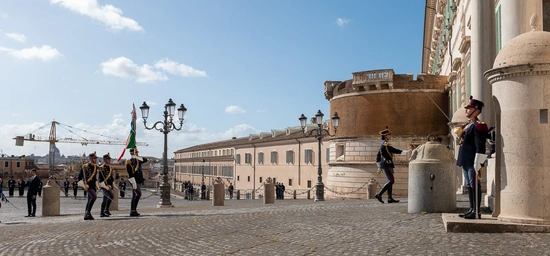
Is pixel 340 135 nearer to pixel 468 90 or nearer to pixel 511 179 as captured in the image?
pixel 468 90

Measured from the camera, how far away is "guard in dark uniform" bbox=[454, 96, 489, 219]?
8.22 metres

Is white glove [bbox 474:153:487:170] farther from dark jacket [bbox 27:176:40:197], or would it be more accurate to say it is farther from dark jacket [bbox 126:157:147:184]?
dark jacket [bbox 27:176:40:197]

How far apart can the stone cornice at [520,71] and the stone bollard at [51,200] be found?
42.5 feet

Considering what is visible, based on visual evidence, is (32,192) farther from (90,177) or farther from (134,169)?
(134,169)

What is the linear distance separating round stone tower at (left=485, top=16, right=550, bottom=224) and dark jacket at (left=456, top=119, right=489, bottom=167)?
0.37 m

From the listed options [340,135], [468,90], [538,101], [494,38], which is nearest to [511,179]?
[538,101]

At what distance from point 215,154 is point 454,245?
74.9 m

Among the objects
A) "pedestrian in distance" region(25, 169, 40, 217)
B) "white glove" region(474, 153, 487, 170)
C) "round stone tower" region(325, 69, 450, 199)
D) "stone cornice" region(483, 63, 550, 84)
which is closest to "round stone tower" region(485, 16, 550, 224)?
"stone cornice" region(483, 63, 550, 84)

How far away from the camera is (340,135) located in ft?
111

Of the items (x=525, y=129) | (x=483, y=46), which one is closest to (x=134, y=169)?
(x=525, y=129)

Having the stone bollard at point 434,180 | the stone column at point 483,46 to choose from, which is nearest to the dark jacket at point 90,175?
the stone bollard at point 434,180

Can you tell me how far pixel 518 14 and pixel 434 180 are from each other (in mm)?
4781

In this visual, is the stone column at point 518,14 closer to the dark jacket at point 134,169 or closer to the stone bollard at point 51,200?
the dark jacket at point 134,169

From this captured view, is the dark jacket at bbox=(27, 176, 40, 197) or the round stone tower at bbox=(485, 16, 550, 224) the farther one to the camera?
the dark jacket at bbox=(27, 176, 40, 197)
